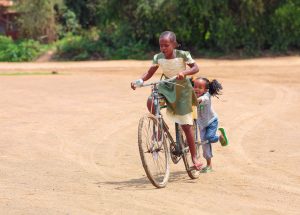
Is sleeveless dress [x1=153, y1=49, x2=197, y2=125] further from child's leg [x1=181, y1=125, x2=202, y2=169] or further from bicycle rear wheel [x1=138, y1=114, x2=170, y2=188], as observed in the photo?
bicycle rear wheel [x1=138, y1=114, x2=170, y2=188]

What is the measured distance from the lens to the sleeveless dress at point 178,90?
320 inches

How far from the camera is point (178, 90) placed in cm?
820

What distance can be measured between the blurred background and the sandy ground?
10483mm

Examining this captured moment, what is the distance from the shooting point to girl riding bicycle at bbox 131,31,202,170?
805cm

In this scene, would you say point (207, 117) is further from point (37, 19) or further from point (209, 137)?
point (37, 19)

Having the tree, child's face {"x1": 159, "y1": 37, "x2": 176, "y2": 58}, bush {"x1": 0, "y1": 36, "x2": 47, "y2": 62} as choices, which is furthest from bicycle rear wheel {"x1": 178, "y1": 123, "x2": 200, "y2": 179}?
the tree

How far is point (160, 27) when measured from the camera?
33375 mm

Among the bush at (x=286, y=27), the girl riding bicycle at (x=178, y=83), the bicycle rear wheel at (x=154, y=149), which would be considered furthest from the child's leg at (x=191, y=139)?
the bush at (x=286, y=27)

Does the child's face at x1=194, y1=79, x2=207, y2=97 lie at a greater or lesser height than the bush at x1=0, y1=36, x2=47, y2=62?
greater

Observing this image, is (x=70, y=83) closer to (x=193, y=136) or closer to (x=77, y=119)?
(x=77, y=119)

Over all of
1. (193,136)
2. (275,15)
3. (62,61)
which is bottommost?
(62,61)

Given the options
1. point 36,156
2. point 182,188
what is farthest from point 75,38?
point 182,188

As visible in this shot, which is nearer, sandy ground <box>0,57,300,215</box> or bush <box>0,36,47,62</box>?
sandy ground <box>0,57,300,215</box>

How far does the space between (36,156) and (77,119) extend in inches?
148
